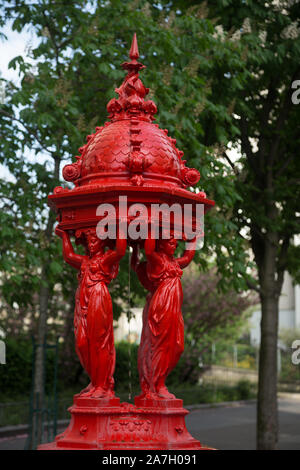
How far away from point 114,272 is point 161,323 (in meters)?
0.54

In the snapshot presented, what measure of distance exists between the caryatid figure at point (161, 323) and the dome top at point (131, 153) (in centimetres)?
52

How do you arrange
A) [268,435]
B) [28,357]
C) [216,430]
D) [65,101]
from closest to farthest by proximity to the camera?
1. [65,101]
2. [268,435]
3. [216,430]
4. [28,357]

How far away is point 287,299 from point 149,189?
36.3 meters

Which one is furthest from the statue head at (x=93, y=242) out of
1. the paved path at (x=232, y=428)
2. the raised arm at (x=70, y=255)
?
the paved path at (x=232, y=428)

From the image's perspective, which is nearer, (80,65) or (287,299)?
(80,65)

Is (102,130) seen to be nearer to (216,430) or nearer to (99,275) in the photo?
(99,275)

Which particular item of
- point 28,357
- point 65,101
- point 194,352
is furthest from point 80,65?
point 194,352

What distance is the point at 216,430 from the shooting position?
16375 millimetres

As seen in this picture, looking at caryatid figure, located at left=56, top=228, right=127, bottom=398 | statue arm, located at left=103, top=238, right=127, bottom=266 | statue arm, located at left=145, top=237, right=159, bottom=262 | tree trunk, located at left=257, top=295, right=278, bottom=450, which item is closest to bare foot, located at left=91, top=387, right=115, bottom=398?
caryatid figure, located at left=56, top=228, right=127, bottom=398

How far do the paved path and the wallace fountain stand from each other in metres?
8.77

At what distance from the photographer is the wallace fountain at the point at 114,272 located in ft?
15.3

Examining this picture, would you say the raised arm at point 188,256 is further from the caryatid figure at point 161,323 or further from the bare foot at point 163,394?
the bare foot at point 163,394

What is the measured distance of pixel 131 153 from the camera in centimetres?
489

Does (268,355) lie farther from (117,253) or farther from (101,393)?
(117,253)
